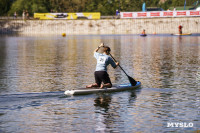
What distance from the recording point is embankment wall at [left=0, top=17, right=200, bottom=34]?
304ft

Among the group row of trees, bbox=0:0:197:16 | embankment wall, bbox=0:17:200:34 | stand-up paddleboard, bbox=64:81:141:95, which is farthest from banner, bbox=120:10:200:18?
stand-up paddleboard, bbox=64:81:141:95

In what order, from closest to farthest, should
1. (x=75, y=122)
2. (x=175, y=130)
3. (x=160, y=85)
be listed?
(x=175, y=130)
(x=75, y=122)
(x=160, y=85)

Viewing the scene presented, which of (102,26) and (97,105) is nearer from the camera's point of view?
(97,105)

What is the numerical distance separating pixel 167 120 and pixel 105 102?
3344mm

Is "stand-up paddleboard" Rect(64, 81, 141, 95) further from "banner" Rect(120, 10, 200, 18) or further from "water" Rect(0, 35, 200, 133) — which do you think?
"banner" Rect(120, 10, 200, 18)

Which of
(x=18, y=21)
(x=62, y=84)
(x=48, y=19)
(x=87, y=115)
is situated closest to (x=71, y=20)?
(x=48, y=19)

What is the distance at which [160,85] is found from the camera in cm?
1900

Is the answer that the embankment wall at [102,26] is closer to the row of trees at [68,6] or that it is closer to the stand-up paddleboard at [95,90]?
the row of trees at [68,6]

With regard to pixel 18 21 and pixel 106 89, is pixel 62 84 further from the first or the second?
pixel 18 21

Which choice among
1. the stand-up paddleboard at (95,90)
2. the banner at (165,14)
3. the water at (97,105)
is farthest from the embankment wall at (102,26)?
the stand-up paddleboard at (95,90)

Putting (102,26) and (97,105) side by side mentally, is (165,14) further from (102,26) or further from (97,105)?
(97,105)

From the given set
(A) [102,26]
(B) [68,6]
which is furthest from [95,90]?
(B) [68,6]

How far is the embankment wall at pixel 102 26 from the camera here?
9275 cm

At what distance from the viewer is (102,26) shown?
9669 centimetres
